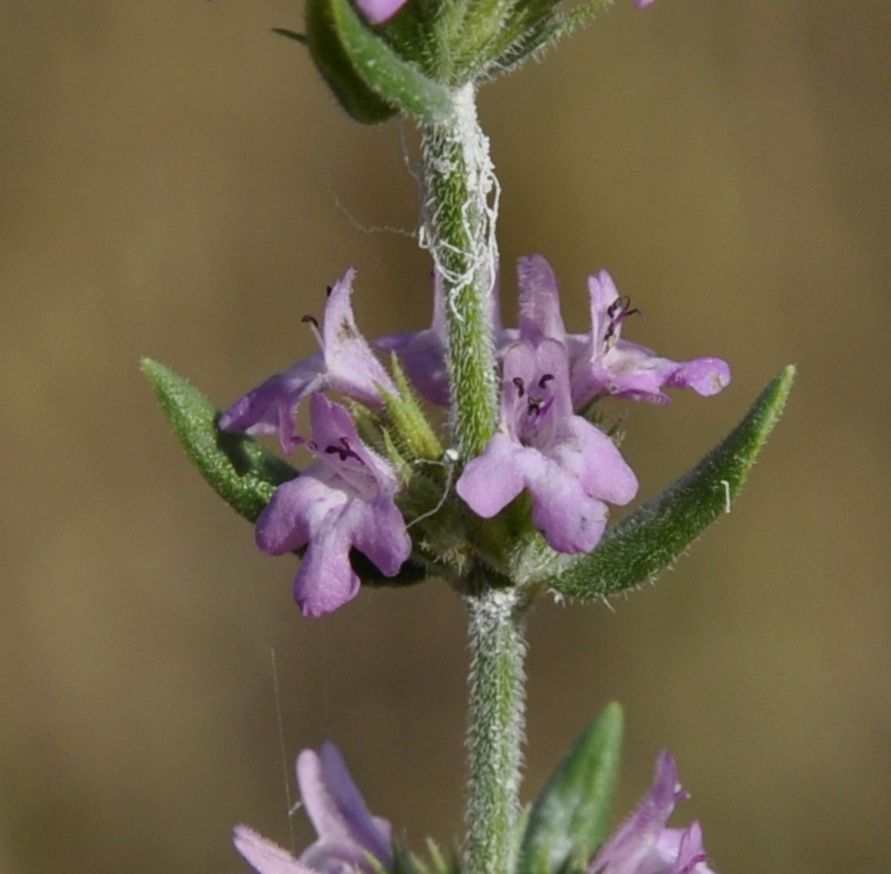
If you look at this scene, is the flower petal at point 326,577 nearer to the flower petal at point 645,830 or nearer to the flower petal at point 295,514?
the flower petal at point 295,514

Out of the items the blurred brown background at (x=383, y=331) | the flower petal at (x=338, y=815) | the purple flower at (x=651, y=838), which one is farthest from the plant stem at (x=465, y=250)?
the blurred brown background at (x=383, y=331)

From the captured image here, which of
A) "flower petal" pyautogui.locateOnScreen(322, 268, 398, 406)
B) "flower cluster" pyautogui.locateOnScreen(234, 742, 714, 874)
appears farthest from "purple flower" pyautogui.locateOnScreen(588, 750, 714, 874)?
"flower petal" pyautogui.locateOnScreen(322, 268, 398, 406)

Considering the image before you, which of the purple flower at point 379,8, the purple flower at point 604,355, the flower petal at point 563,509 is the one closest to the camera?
the purple flower at point 379,8

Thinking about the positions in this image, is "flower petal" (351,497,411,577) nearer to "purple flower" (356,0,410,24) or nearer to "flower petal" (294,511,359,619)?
"flower petal" (294,511,359,619)

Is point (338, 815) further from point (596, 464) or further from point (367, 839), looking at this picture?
point (596, 464)

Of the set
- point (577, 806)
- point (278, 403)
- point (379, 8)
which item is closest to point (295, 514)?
point (278, 403)

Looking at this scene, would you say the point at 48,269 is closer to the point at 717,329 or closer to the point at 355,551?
the point at 717,329

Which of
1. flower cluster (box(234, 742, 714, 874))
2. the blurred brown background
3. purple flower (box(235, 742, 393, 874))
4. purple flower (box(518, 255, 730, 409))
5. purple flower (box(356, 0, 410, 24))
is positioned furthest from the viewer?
the blurred brown background
